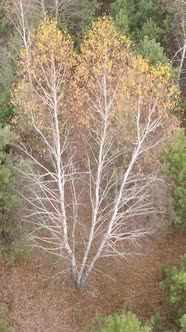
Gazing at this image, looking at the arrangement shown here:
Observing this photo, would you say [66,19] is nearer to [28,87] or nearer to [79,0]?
[79,0]

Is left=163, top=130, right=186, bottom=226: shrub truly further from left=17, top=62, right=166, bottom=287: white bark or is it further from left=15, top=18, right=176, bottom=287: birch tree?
left=17, top=62, right=166, bottom=287: white bark

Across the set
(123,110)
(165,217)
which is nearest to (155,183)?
(165,217)

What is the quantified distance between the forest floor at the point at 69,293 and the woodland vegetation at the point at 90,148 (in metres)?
0.35

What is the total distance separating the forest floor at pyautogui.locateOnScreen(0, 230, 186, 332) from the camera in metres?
16.7

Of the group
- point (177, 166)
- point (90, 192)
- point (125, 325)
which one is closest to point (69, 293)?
point (90, 192)

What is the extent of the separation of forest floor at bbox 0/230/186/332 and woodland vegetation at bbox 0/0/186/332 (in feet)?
1.16

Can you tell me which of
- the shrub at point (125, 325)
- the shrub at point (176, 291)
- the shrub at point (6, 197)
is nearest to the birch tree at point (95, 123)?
the shrub at point (6, 197)

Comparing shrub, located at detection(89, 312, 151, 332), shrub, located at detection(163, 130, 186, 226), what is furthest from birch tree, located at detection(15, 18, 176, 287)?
shrub, located at detection(89, 312, 151, 332)

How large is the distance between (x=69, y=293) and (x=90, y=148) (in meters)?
5.51

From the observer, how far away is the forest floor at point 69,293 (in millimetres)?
16703

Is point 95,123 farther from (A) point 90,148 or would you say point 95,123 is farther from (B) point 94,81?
(B) point 94,81

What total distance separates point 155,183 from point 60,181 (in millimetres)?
4051

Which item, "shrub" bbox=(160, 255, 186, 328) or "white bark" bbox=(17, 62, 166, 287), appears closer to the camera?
"shrub" bbox=(160, 255, 186, 328)

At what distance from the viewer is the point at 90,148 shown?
18.0 metres
